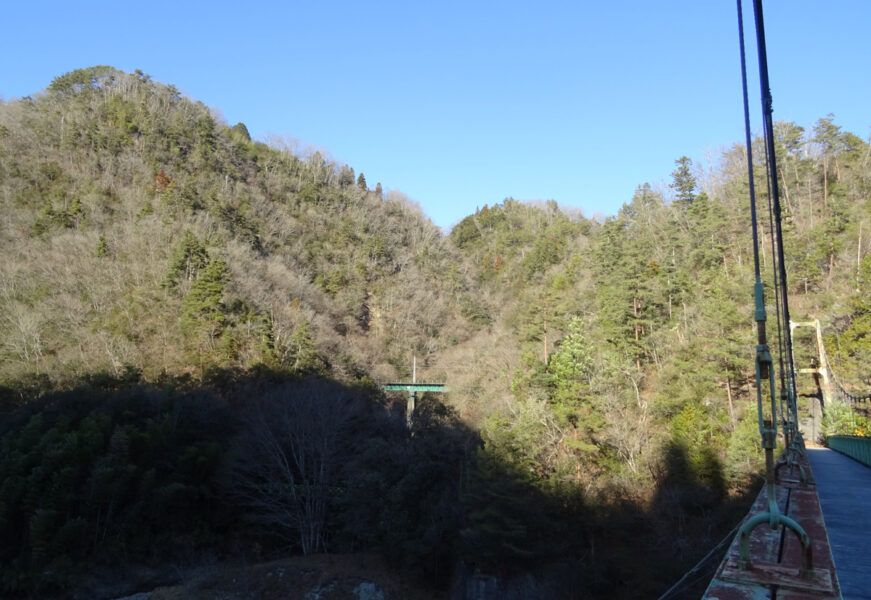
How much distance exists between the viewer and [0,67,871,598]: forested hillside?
18.7 m

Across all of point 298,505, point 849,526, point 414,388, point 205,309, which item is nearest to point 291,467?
point 298,505

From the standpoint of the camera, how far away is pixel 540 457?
20328 mm

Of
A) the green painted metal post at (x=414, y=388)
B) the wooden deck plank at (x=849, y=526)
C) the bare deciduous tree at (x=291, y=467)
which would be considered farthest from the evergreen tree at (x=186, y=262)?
the wooden deck plank at (x=849, y=526)

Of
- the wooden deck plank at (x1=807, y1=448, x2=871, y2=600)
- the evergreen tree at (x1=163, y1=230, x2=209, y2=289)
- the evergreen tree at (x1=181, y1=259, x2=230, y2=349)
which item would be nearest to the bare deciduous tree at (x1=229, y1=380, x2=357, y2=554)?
the evergreen tree at (x1=181, y1=259, x2=230, y2=349)

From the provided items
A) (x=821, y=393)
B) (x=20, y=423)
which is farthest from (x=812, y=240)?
(x=20, y=423)

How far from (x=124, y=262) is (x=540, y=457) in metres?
31.0

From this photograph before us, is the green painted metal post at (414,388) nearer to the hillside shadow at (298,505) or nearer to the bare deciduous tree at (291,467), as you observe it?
the hillside shadow at (298,505)

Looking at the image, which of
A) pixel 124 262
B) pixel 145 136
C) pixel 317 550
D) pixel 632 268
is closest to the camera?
pixel 317 550

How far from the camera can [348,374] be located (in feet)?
121

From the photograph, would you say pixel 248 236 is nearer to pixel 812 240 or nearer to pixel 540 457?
pixel 540 457

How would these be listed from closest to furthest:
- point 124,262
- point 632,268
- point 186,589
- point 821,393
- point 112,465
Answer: point 186,589 < point 112,465 < point 821,393 < point 632,268 < point 124,262

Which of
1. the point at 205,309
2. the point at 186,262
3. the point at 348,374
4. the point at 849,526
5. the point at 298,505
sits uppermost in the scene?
the point at 186,262

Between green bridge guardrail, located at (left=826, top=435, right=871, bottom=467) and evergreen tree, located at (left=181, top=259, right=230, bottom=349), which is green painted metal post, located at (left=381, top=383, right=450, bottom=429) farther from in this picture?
green bridge guardrail, located at (left=826, top=435, right=871, bottom=467)

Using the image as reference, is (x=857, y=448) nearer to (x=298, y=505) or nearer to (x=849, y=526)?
(x=849, y=526)
